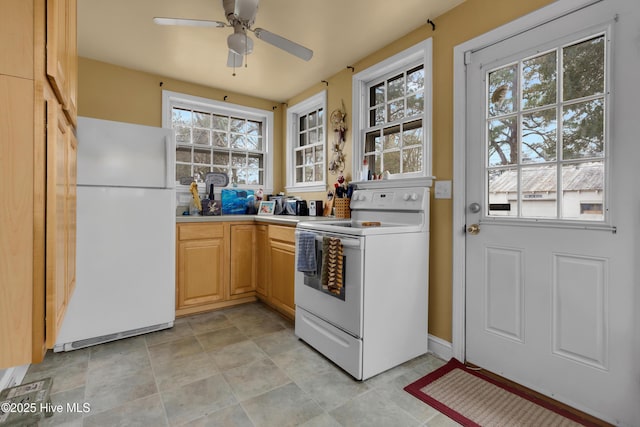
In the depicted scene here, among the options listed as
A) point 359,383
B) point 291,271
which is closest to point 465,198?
point 359,383

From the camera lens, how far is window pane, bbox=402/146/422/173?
2461mm

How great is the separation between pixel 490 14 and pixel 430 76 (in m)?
0.48

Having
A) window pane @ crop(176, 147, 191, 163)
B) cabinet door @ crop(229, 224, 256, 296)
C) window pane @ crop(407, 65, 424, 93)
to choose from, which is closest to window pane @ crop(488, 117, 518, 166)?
window pane @ crop(407, 65, 424, 93)

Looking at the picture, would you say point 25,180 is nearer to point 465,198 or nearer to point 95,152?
point 95,152

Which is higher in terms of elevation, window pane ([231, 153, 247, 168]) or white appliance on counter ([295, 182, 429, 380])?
window pane ([231, 153, 247, 168])

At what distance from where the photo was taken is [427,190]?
7.16 feet

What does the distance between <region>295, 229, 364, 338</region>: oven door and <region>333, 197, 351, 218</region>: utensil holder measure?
67 centimetres

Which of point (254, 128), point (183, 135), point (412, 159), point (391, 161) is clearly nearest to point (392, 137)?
point (391, 161)

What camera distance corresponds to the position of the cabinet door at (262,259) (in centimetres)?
311

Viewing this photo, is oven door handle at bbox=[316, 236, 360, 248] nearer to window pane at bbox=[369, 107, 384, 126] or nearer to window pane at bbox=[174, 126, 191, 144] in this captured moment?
window pane at bbox=[369, 107, 384, 126]

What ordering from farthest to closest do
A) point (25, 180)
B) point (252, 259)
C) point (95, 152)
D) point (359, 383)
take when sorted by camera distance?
point (252, 259) → point (95, 152) → point (359, 383) → point (25, 180)

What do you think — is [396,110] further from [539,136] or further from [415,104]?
[539,136]

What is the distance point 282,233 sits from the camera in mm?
2805

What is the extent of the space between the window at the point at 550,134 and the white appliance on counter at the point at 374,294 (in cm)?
55
